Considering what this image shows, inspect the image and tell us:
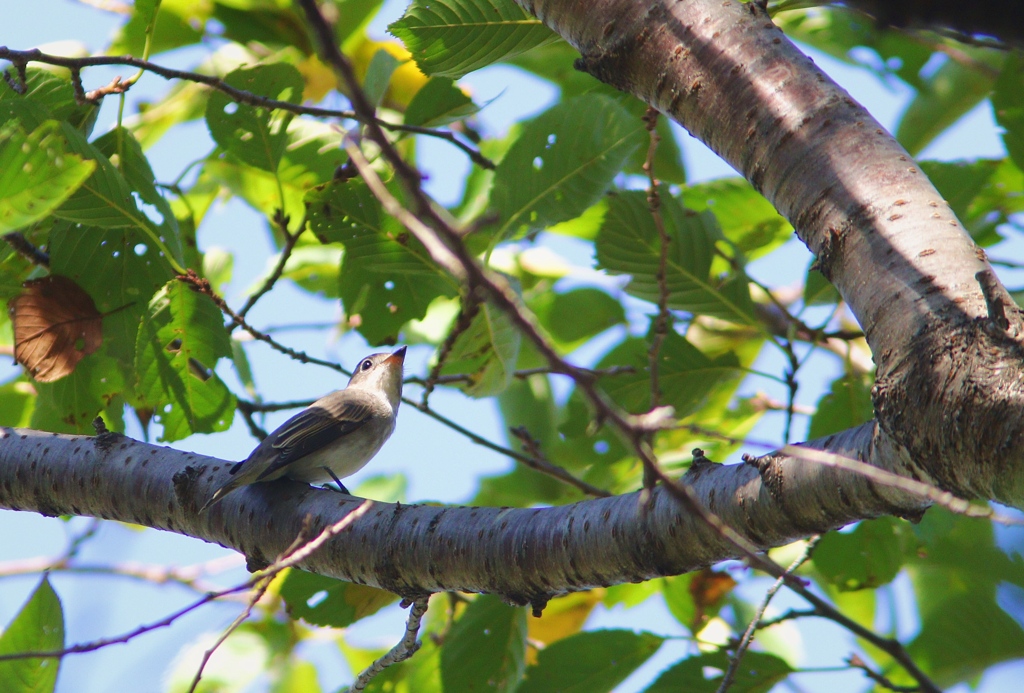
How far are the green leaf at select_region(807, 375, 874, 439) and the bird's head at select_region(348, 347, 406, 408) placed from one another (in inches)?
90.4

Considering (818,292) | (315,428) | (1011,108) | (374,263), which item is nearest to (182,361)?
(315,428)

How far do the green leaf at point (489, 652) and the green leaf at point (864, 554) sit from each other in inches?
57.0

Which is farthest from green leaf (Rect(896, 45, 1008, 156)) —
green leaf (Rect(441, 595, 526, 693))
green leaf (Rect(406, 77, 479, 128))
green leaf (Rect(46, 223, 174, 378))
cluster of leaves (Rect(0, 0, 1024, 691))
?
green leaf (Rect(46, 223, 174, 378))

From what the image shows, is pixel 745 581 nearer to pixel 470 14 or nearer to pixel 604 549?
pixel 604 549

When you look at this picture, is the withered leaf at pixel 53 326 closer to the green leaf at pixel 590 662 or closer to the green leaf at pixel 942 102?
the green leaf at pixel 590 662

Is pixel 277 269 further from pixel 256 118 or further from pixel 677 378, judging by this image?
pixel 677 378

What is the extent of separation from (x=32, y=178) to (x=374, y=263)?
5.55 ft

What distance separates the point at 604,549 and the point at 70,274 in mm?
2551

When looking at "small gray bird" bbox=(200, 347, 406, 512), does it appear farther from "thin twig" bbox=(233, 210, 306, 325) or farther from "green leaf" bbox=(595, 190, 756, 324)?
"green leaf" bbox=(595, 190, 756, 324)

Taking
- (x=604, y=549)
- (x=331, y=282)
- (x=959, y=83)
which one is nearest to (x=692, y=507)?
(x=604, y=549)

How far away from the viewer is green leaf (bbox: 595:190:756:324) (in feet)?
12.8

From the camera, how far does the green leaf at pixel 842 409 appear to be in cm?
399

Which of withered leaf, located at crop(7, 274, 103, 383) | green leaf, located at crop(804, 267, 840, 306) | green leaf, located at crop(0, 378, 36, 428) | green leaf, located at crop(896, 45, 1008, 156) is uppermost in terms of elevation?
green leaf, located at crop(896, 45, 1008, 156)

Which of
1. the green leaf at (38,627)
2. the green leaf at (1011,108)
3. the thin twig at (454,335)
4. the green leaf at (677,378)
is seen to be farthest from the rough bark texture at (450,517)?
the green leaf at (1011,108)
